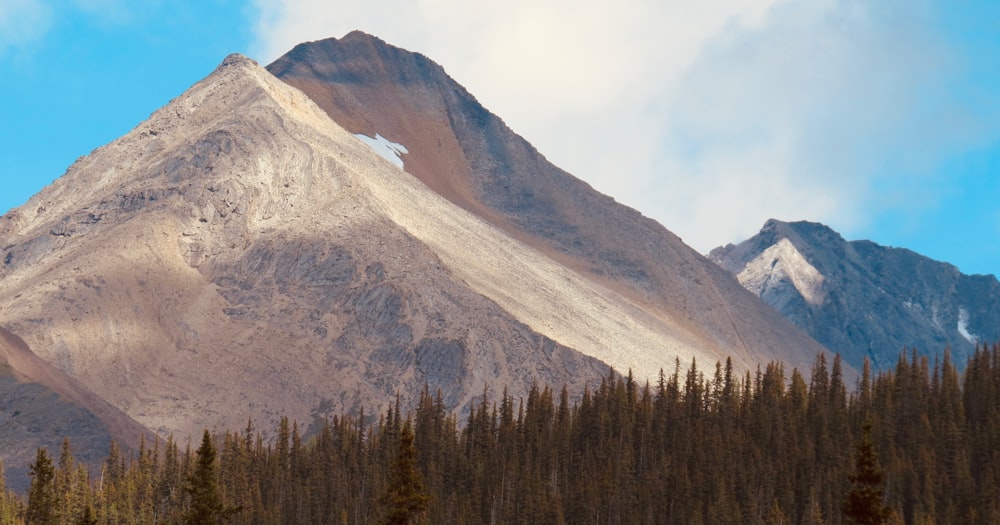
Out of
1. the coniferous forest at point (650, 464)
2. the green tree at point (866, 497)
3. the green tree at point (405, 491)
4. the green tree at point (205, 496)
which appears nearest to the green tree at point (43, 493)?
the green tree at point (205, 496)

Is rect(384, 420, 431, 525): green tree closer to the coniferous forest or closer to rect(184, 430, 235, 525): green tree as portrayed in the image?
rect(184, 430, 235, 525): green tree

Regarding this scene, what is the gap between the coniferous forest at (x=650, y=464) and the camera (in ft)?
484

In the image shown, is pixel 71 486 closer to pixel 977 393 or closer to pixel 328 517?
pixel 328 517

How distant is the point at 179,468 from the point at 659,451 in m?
63.3

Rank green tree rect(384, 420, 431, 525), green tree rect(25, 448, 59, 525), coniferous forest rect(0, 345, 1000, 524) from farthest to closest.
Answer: coniferous forest rect(0, 345, 1000, 524) < green tree rect(25, 448, 59, 525) < green tree rect(384, 420, 431, 525)

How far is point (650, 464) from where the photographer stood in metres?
170

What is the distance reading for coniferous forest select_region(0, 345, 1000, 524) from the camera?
147525 millimetres

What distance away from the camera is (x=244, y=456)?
19100 centimetres

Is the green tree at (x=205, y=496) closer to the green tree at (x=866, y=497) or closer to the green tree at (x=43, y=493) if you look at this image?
the green tree at (x=43, y=493)

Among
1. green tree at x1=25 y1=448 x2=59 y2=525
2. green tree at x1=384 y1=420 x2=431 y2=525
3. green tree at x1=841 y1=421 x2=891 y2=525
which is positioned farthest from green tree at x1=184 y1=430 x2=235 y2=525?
green tree at x1=841 y1=421 x2=891 y2=525

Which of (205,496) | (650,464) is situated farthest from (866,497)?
(650,464)

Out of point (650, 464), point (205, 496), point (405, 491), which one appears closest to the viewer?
point (205, 496)

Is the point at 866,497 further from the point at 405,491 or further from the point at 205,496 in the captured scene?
the point at 205,496

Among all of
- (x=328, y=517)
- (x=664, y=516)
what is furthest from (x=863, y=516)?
(x=328, y=517)
